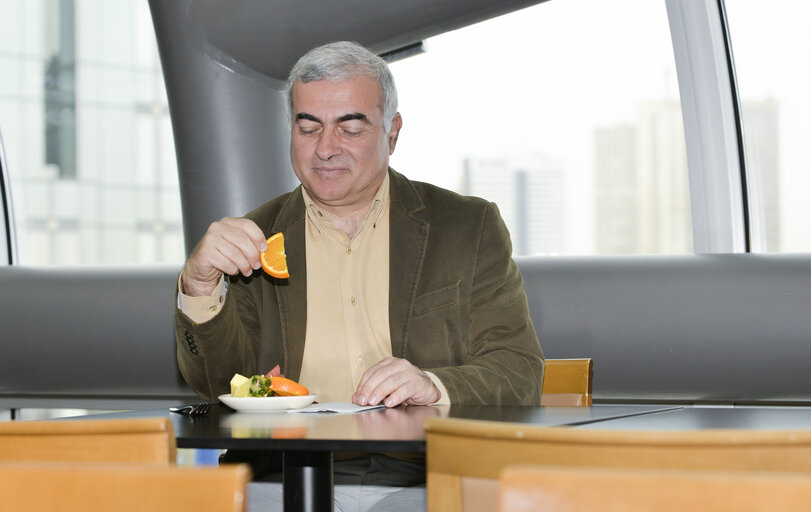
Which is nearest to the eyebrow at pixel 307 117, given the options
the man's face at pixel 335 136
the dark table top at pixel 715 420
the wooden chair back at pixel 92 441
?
the man's face at pixel 335 136

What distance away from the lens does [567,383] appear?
2.23 metres

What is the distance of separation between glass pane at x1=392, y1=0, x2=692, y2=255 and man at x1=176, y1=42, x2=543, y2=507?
1897 mm

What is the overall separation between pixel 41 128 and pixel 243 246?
3.64m

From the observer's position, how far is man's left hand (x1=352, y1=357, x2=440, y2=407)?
1.54 meters

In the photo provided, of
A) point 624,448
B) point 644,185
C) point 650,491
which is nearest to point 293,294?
point 624,448

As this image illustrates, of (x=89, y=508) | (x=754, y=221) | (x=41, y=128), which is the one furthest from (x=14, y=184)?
(x=89, y=508)

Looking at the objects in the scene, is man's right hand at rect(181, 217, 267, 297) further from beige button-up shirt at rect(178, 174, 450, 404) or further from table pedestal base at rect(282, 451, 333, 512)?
table pedestal base at rect(282, 451, 333, 512)

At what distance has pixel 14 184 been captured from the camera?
4.99 meters

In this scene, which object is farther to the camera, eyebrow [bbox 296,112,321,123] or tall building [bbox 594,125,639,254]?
tall building [bbox 594,125,639,254]

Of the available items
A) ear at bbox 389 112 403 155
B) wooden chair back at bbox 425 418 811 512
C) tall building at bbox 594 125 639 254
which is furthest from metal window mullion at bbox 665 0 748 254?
wooden chair back at bbox 425 418 811 512

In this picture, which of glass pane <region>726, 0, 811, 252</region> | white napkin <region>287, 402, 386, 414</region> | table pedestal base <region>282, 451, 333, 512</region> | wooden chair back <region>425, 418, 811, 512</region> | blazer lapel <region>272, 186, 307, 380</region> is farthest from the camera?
glass pane <region>726, 0, 811, 252</region>

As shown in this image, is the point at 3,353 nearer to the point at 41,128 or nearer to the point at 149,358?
the point at 149,358

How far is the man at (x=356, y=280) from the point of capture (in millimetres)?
1919

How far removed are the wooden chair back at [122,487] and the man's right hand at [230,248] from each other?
912 millimetres
